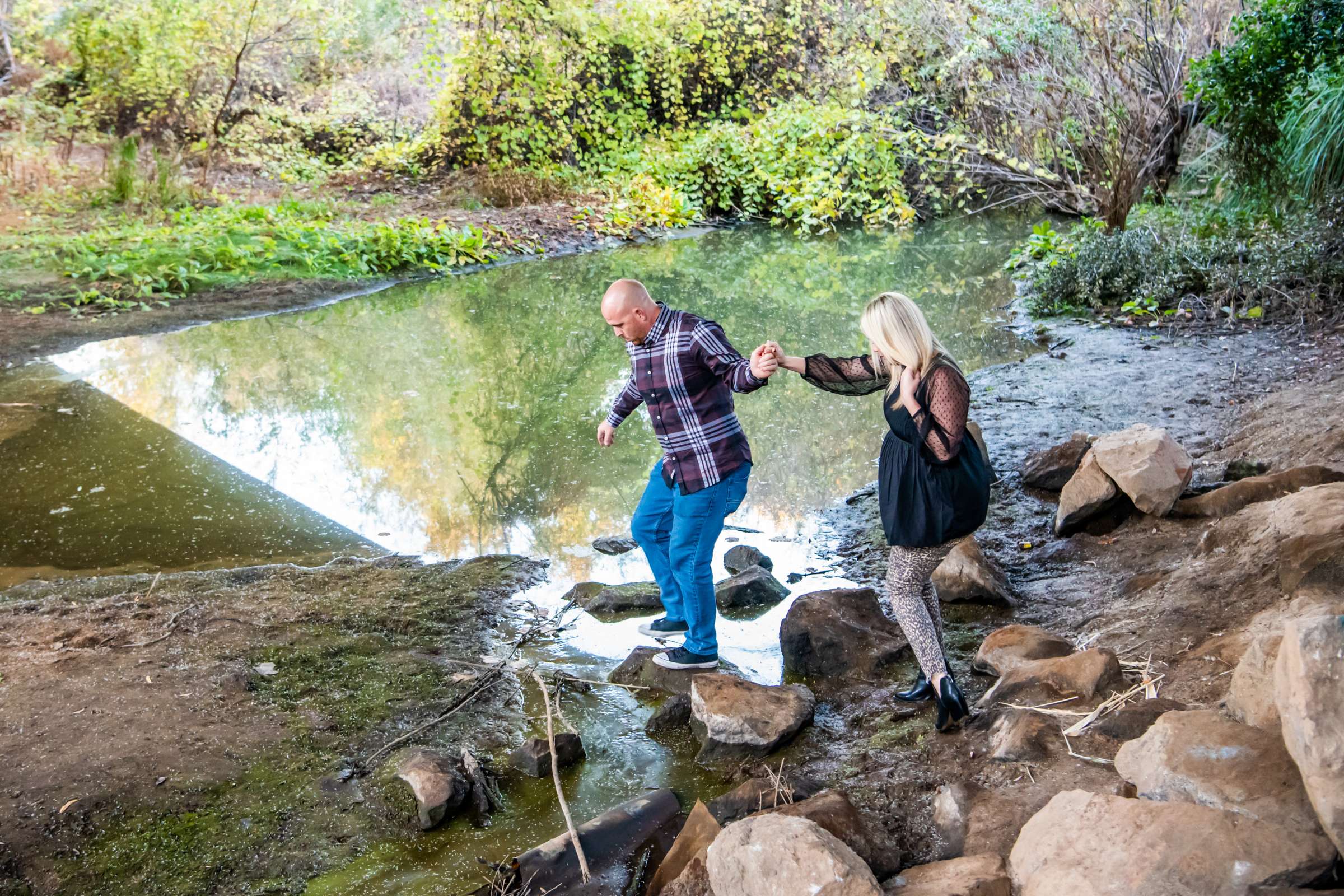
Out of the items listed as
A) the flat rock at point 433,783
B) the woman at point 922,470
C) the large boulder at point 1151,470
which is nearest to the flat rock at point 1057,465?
the large boulder at point 1151,470

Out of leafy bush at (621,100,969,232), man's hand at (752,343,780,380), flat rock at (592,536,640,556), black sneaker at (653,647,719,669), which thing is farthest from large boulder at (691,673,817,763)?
leafy bush at (621,100,969,232)

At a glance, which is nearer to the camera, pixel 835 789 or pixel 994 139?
pixel 835 789

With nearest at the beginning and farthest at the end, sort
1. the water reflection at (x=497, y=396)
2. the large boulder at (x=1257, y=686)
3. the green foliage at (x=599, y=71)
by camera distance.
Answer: the large boulder at (x=1257, y=686), the water reflection at (x=497, y=396), the green foliage at (x=599, y=71)

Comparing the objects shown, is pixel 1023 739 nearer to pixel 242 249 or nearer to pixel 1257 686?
pixel 1257 686

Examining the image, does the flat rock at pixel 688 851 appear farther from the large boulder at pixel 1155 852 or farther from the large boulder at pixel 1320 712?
the large boulder at pixel 1320 712

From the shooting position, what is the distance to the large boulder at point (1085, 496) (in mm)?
5617

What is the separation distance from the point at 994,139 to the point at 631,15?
9305 millimetres

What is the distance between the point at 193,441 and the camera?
8.13 metres

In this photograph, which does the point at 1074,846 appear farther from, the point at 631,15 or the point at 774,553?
the point at 631,15

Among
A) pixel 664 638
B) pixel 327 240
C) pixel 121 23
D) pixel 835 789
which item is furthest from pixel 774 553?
pixel 121 23

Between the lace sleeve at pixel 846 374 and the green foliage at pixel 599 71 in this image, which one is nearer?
the lace sleeve at pixel 846 374

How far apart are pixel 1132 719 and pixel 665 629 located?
7.82ft

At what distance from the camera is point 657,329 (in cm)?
445

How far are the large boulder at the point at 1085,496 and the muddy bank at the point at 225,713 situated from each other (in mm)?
3119
